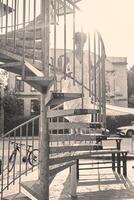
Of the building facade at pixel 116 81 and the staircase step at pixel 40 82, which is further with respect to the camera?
the building facade at pixel 116 81

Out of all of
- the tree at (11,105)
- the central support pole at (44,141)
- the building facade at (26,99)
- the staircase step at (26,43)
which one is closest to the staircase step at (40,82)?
the central support pole at (44,141)

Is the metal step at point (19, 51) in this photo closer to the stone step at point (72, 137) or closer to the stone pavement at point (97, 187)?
the stone step at point (72, 137)

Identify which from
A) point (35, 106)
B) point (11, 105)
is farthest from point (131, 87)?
point (11, 105)

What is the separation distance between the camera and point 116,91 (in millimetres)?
42531

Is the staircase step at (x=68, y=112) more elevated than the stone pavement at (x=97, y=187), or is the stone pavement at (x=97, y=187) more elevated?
the staircase step at (x=68, y=112)

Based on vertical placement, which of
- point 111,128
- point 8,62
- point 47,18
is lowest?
point 111,128

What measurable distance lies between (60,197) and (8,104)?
81.2 ft

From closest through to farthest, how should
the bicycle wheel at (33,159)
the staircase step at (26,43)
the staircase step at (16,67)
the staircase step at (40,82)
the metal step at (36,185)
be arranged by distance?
the staircase step at (40,82) < the staircase step at (16,67) < the metal step at (36,185) < the staircase step at (26,43) < the bicycle wheel at (33,159)

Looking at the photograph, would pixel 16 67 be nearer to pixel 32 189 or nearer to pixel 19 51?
pixel 19 51

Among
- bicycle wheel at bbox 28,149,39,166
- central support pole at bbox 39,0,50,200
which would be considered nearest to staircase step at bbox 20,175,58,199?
central support pole at bbox 39,0,50,200

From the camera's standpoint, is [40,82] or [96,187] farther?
[96,187]

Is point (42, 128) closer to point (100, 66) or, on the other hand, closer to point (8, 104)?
point (100, 66)

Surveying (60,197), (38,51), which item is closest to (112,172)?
(60,197)

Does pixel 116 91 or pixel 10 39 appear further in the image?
pixel 116 91
